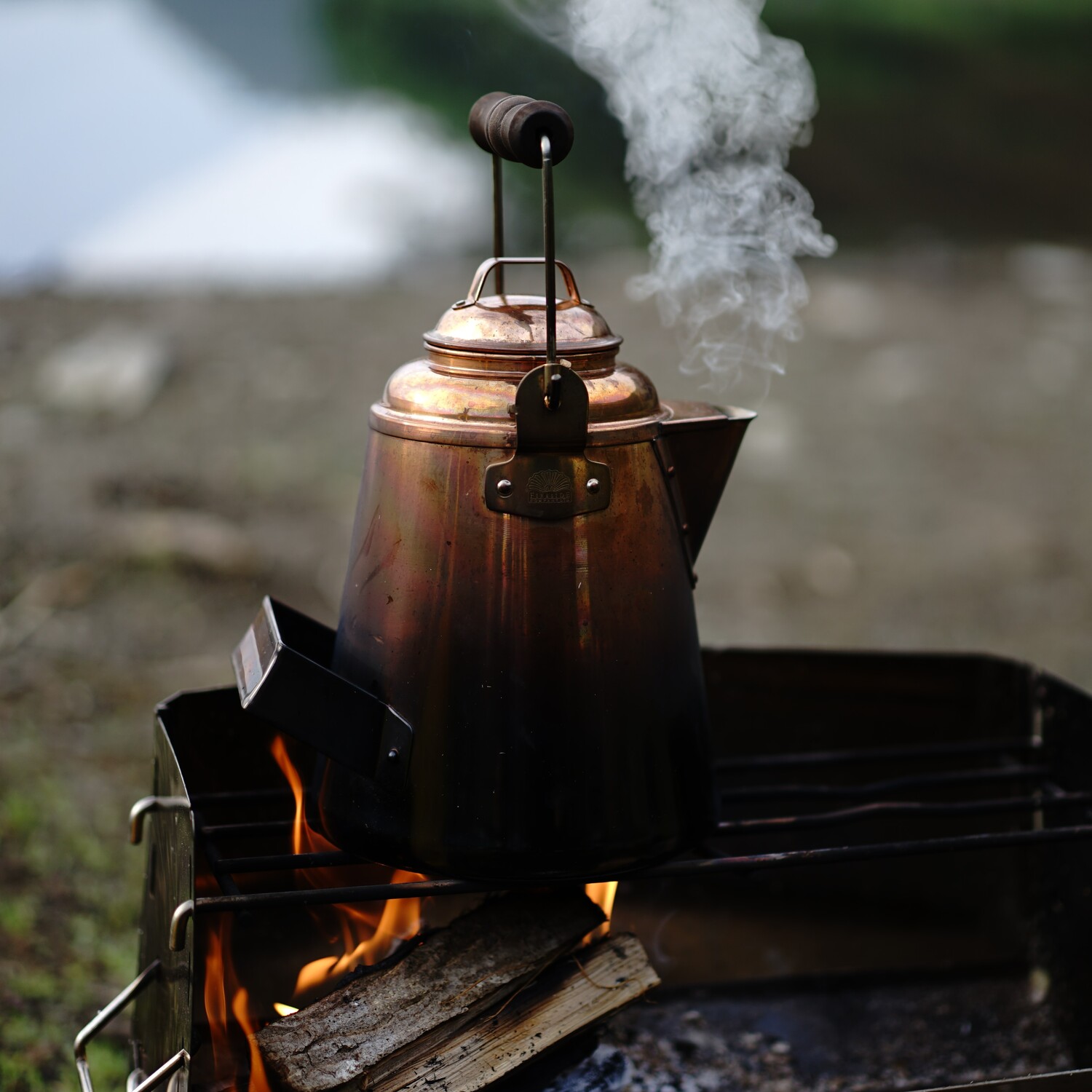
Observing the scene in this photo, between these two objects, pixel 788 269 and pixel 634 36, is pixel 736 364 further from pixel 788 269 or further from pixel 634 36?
pixel 634 36

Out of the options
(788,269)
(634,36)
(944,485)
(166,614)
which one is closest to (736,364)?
(788,269)

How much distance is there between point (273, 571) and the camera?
3.75 m

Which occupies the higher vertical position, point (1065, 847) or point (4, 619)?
point (4, 619)

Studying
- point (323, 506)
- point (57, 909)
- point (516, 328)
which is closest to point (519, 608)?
point (516, 328)

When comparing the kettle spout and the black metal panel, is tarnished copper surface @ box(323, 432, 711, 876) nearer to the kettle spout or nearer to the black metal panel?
the kettle spout

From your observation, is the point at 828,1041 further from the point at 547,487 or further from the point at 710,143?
the point at 710,143

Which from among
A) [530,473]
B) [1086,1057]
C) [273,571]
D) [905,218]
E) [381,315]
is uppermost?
[905,218]

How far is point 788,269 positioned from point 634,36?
410 mm

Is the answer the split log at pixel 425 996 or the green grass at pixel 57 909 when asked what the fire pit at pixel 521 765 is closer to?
the split log at pixel 425 996

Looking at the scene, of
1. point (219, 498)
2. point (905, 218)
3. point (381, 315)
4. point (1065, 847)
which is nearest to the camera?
point (1065, 847)

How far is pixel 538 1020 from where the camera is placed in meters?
1.33

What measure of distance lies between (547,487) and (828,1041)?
1066 millimetres

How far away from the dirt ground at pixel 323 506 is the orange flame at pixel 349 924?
53cm

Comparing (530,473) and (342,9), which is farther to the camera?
(342,9)
